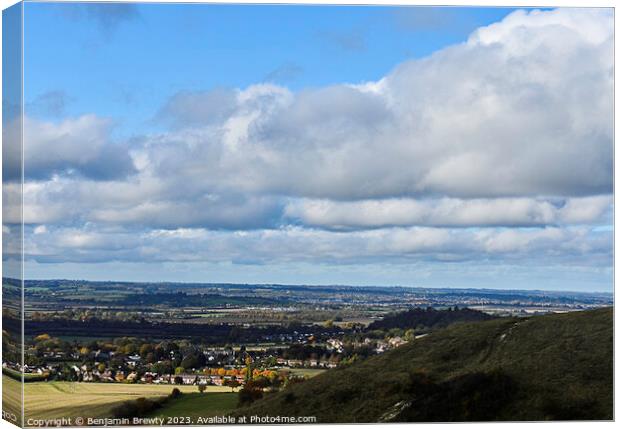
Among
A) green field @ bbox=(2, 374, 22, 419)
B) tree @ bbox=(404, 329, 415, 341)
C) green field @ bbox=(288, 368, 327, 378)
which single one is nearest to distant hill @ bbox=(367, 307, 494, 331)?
tree @ bbox=(404, 329, 415, 341)

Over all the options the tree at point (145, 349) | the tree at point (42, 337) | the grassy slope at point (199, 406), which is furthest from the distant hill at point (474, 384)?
the tree at point (42, 337)

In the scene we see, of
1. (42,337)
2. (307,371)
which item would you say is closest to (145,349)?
(42,337)

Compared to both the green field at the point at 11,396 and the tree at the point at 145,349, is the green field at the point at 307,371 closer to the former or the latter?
the tree at the point at 145,349

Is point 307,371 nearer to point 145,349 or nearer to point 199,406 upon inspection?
point 199,406

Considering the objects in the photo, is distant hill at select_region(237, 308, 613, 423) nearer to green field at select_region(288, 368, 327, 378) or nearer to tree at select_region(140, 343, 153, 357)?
green field at select_region(288, 368, 327, 378)

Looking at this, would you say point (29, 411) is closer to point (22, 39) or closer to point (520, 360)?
point (22, 39)

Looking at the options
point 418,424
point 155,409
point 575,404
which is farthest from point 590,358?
point 155,409
